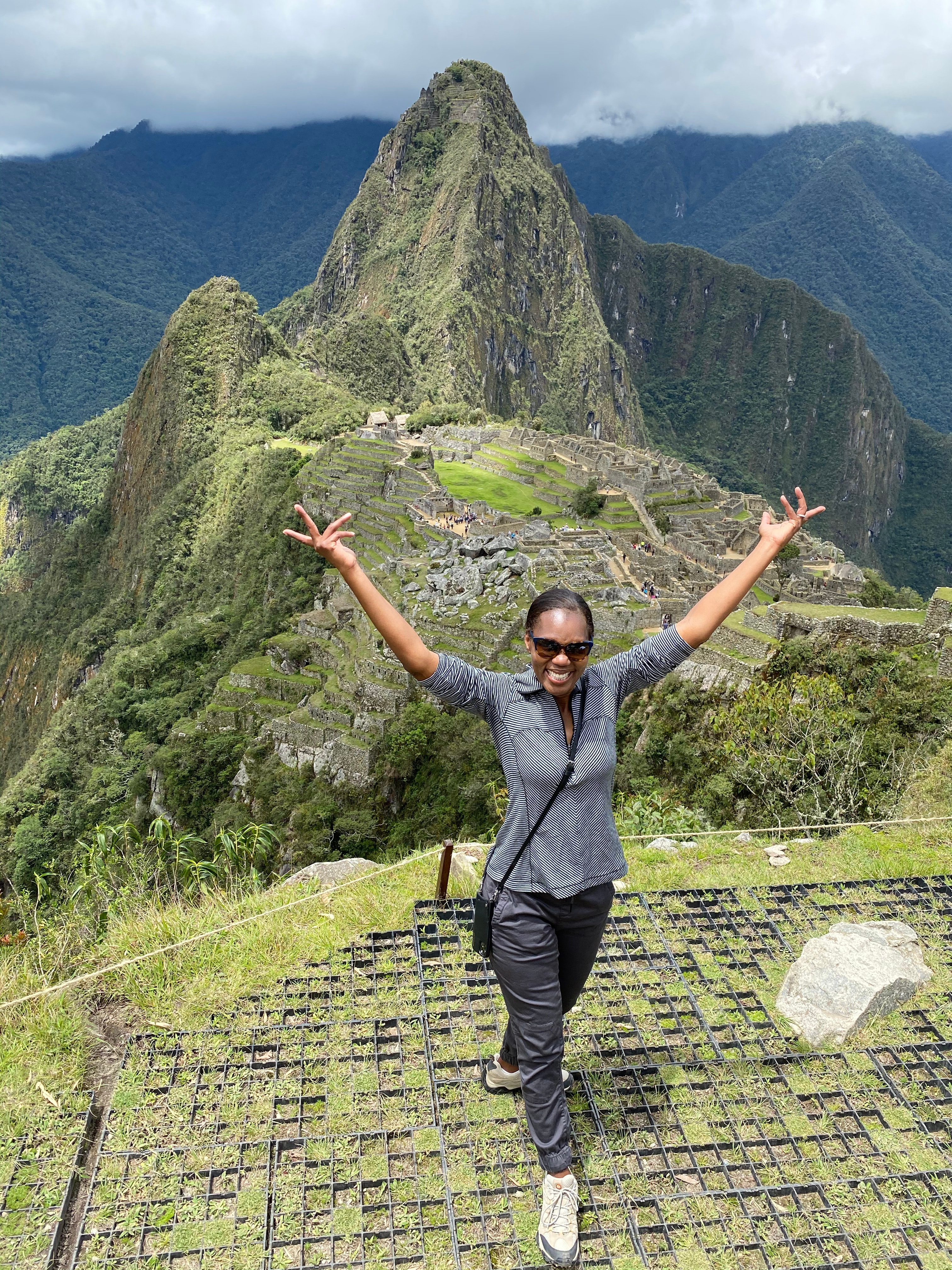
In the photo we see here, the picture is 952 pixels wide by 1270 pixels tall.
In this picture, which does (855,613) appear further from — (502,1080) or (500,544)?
(502,1080)

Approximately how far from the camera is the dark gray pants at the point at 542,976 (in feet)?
8.34

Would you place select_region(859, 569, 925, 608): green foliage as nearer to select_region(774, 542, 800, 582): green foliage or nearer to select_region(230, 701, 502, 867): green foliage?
select_region(774, 542, 800, 582): green foliage

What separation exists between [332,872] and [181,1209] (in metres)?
2.59

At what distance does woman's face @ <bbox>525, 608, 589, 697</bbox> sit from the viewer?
247 centimetres

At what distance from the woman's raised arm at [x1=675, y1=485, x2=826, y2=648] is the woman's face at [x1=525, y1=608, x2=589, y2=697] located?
379mm

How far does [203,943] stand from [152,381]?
76181 millimetres

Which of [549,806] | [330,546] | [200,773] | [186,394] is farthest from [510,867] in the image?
[186,394]

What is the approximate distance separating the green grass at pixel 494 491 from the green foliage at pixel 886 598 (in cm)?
1217

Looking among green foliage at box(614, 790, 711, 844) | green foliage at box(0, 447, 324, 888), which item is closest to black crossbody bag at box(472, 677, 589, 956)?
green foliage at box(614, 790, 711, 844)

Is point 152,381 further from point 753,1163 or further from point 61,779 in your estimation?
point 753,1163

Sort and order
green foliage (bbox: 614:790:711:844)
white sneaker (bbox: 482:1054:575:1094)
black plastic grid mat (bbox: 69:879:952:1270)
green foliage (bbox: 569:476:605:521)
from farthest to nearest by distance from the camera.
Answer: green foliage (bbox: 569:476:605:521) < green foliage (bbox: 614:790:711:844) < white sneaker (bbox: 482:1054:575:1094) < black plastic grid mat (bbox: 69:879:952:1270)

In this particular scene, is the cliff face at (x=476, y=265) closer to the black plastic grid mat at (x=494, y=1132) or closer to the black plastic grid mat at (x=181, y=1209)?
the black plastic grid mat at (x=494, y=1132)

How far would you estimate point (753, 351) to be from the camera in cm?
17588

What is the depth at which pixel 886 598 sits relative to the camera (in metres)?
29.0
